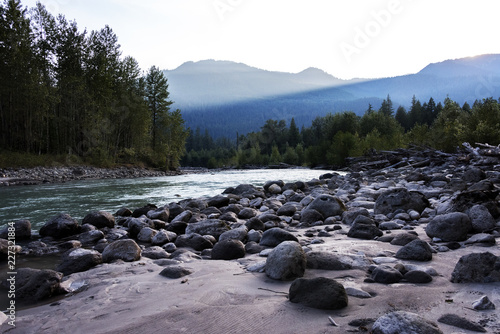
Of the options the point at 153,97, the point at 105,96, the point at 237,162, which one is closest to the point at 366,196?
the point at 105,96

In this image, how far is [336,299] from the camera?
219 centimetres

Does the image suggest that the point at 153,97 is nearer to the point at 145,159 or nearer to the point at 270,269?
the point at 145,159

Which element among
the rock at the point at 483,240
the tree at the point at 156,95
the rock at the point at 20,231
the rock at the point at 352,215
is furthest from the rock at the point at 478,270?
the tree at the point at 156,95

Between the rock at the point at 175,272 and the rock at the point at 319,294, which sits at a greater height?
the rock at the point at 319,294

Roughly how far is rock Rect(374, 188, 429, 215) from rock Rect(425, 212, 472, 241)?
77.9 inches

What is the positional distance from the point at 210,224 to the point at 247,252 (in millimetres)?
1334

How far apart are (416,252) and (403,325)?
1.85 m

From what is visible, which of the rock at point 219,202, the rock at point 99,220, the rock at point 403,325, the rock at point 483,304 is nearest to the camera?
the rock at point 403,325

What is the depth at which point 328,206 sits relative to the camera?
651cm

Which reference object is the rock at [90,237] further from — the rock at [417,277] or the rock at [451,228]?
the rock at [451,228]

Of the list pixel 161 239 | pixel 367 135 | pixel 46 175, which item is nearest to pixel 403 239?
pixel 161 239

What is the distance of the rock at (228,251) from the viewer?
400 centimetres

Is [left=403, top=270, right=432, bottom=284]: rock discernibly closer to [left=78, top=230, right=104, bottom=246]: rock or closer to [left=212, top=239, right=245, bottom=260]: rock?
[left=212, top=239, right=245, bottom=260]: rock

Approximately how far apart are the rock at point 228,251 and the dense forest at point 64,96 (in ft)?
78.5
